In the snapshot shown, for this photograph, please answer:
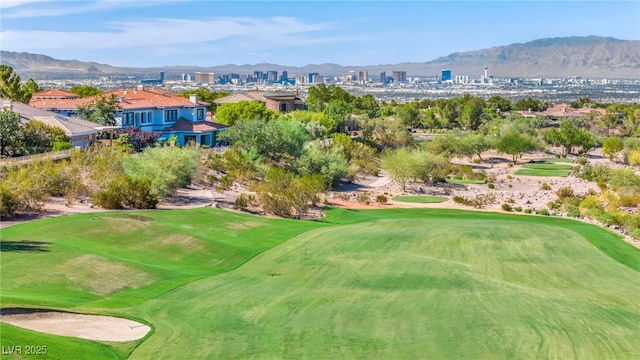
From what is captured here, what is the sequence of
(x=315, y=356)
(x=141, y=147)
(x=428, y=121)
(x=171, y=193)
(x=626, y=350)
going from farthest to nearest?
(x=428, y=121) < (x=141, y=147) < (x=171, y=193) < (x=626, y=350) < (x=315, y=356)

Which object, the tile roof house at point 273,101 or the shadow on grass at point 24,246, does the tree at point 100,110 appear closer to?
the tile roof house at point 273,101

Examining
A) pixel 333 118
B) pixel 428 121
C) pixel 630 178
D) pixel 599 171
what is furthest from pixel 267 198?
pixel 428 121

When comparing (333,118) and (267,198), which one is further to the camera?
(333,118)

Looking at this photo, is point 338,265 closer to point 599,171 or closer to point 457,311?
point 457,311

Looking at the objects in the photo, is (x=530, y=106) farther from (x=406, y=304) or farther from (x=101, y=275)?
(x=101, y=275)

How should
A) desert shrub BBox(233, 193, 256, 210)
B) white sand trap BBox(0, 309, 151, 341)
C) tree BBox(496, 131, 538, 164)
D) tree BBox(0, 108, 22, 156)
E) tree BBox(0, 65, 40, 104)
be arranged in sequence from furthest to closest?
tree BBox(496, 131, 538, 164), tree BBox(0, 65, 40, 104), tree BBox(0, 108, 22, 156), desert shrub BBox(233, 193, 256, 210), white sand trap BBox(0, 309, 151, 341)

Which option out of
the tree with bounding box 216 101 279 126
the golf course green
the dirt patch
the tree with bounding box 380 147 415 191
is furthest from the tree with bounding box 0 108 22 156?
the tree with bounding box 216 101 279 126

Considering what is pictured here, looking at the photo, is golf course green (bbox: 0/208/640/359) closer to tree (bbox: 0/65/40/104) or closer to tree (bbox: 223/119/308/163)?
tree (bbox: 223/119/308/163)
